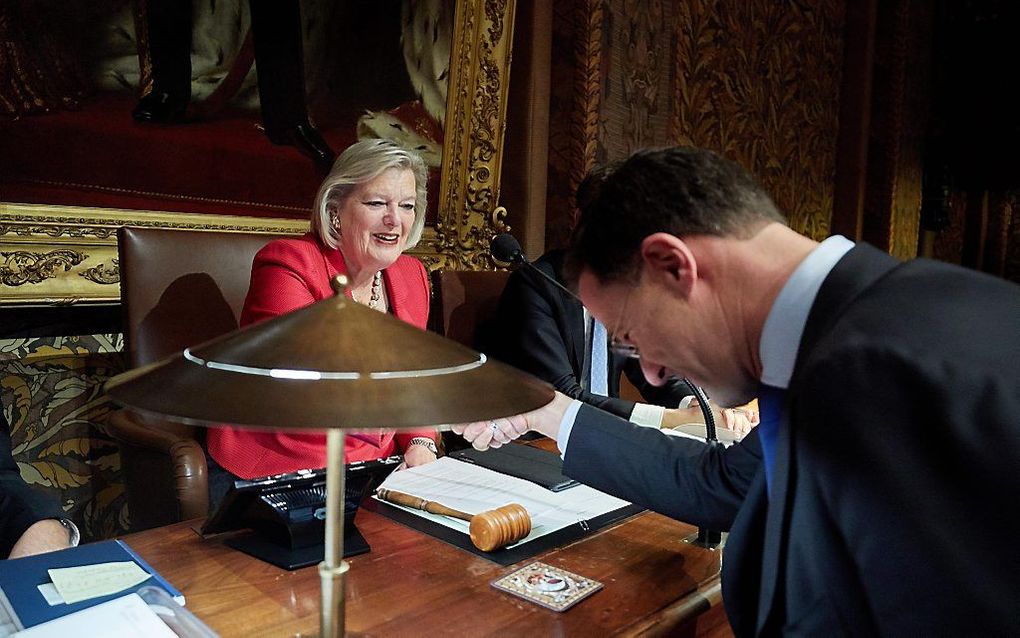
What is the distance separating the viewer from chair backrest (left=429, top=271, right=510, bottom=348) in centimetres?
279

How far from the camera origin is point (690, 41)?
13.0ft

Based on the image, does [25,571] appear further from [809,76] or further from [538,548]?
[809,76]

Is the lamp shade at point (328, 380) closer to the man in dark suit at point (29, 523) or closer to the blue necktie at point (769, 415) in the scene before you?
the blue necktie at point (769, 415)

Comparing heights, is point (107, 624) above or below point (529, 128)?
below

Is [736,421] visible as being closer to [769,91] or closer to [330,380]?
[330,380]

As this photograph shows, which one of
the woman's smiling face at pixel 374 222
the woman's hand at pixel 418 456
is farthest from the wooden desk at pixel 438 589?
the woman's smiling face at pixel 374 222

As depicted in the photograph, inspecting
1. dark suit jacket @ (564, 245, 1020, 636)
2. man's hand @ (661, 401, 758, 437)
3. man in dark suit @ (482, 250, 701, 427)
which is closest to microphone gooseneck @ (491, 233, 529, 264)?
man's hand @ (661, 401, 758, 437)

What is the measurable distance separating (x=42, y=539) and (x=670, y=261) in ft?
4.03

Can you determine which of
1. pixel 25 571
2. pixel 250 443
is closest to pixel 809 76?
pixel 250 443

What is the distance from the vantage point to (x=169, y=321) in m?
2.13

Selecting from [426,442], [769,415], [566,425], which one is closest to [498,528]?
[566,425]

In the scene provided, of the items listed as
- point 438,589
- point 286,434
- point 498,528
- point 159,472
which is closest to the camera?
point 438,589

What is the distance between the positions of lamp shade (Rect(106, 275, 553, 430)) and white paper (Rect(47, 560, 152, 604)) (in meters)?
0.47

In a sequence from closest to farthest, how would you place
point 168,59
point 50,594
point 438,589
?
point 50,594, point 438,589, point 168,59
